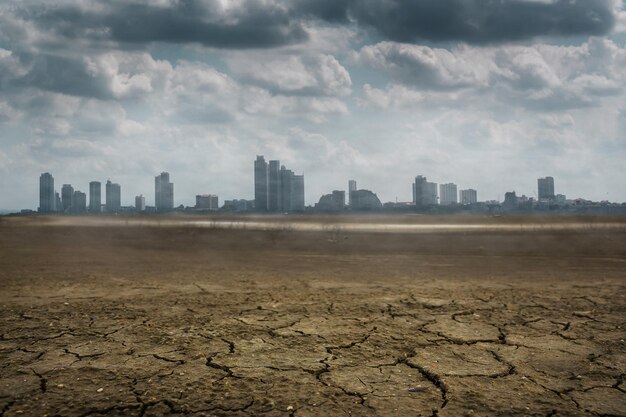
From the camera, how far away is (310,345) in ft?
12.7

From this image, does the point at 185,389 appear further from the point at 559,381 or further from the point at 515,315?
the point at 515,315

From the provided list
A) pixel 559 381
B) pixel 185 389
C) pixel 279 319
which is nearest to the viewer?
pixel 185 389

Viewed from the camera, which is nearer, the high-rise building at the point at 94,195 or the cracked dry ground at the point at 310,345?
the cracked dry ground at the point at 310,345

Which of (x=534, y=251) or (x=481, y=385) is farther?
(x=534, y=251)

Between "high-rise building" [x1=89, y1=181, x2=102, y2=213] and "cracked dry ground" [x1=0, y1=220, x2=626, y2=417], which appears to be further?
"high-rise building" [x1=89, y1=181, x2=102, y2=213]

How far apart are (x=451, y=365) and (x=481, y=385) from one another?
0.40 metres

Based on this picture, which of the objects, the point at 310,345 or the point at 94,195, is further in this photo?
the point at 94,195

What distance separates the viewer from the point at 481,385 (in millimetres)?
3029

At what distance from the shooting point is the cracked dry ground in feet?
9.05

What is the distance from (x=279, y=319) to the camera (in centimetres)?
480

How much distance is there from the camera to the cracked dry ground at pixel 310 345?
2.76m

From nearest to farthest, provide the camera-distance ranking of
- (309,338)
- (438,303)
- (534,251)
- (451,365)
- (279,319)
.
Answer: (451,365)
(309,338)
(279,319)
(438,303)
(534,251)

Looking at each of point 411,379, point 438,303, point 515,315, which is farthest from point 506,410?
point 438,303

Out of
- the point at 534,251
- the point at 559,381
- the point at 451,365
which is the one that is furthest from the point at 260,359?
the point at 534,251
